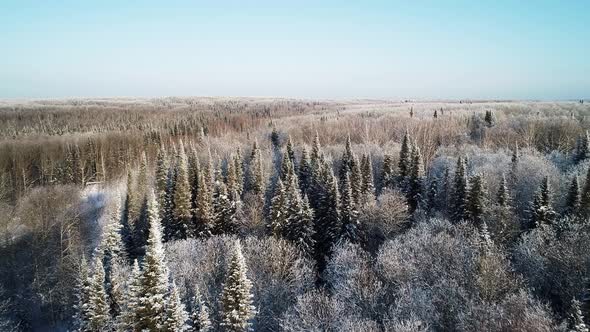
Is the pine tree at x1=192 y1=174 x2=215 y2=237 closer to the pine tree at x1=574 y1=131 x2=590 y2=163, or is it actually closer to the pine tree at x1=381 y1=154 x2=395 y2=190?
the pine tree at x1=381 y1=154 x2=395 y2=190

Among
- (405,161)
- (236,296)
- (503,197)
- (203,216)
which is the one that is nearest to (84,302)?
(236,296)

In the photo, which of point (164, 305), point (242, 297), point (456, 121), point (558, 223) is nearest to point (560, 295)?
point (558, 223)

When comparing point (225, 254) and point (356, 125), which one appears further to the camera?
point (356, 125)

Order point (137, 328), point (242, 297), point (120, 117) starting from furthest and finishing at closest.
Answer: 1. point (120, 117)
2. point (242, 297)
3. point (137, 328)

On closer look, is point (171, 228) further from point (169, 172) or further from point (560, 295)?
point (560, 295)

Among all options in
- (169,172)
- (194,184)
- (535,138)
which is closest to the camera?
(194,184)

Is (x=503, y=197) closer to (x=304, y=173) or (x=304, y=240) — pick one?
(x=304, y=240)

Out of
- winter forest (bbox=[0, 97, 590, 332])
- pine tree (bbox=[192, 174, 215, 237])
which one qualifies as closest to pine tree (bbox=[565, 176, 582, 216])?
winter forest (bbox=[0, 97, 590, 332])

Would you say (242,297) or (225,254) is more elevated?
(242,297)
